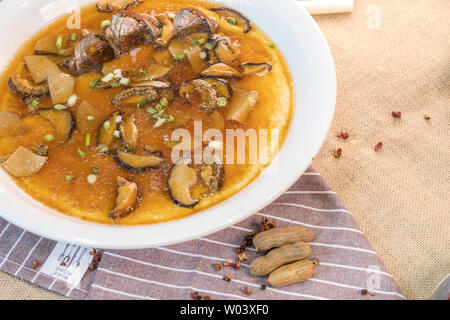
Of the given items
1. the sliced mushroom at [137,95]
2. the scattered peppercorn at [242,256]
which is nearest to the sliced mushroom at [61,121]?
the sliced mushroom at [137,95]

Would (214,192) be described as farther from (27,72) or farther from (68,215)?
(27,72)

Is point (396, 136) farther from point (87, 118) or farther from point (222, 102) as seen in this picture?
point (87, 118)

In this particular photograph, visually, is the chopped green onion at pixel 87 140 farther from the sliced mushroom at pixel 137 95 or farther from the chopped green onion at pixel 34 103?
the chopped green onion at pixel 34 103

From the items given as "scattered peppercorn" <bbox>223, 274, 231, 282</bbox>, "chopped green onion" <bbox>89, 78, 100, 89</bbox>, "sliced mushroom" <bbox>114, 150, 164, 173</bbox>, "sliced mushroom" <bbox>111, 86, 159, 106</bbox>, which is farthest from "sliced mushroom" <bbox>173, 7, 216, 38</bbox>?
"scattered peppercorn" <bbox>223, 274, 231, 282</bbox>

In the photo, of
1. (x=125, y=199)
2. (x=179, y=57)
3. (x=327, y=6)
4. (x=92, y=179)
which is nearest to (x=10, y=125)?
(x=92, y=179)

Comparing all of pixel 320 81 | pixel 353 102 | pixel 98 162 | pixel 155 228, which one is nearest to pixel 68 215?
pixel 98 162

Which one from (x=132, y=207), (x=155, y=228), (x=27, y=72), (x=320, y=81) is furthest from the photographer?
(x=27, y=72)
